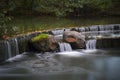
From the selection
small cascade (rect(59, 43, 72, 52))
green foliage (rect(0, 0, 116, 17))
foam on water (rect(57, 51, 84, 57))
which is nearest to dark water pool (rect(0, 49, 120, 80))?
foam on water (rect(57, 51, 84, 57))

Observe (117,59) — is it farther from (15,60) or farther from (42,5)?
(42,5)

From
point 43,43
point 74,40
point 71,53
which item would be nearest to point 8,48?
point 43,43

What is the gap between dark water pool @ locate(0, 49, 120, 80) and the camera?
10.6 meters

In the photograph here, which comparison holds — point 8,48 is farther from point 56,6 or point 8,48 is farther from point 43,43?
point 56,6

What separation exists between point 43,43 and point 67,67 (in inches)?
114

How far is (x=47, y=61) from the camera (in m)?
12.7

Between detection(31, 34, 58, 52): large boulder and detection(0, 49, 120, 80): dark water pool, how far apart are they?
0.47 metres

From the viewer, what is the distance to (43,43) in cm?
1441

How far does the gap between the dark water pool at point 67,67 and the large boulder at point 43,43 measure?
0.47 m

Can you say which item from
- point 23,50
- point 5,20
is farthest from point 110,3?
point 5,20

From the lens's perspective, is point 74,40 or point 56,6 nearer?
point 74,40

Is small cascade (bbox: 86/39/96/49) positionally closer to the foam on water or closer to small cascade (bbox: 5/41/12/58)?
the foam on water

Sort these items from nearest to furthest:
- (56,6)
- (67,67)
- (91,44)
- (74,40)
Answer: (67,67) → (74,40) → (91,44) → (56,6)

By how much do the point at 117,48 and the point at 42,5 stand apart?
21.6 feet
